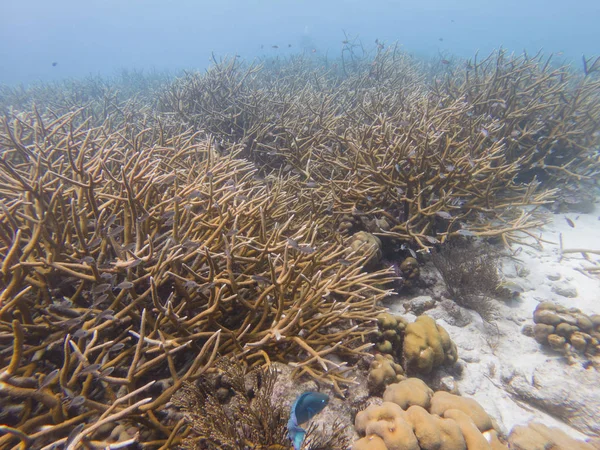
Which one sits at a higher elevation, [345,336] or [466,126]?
[466,126]

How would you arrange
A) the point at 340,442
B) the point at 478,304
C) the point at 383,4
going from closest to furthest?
1. the point at 340,442
2. the point at 478,304
3. the point at 383,4

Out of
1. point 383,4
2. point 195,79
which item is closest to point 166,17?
point 383,4

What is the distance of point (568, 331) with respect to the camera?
298 centimetres

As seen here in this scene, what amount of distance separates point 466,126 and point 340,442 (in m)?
5.00

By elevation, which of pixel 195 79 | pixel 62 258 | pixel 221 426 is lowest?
pixel 221 426

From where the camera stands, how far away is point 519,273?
403cm

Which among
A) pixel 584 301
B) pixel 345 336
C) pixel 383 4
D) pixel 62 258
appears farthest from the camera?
pixel 383 4

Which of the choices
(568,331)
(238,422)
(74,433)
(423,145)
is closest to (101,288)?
(74,433)

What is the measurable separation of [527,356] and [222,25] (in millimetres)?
156619

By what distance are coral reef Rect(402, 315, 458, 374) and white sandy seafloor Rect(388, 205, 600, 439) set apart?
12.9 inches

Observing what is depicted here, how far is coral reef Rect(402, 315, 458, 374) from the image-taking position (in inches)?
97.4

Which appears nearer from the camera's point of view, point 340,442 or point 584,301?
point 340,442

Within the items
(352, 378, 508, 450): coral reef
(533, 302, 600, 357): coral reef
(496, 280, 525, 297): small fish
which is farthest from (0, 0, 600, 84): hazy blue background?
(352, 378, 508, 450): coral reef

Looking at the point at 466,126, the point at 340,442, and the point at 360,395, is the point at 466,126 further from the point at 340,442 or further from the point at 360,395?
the point at 340,442
